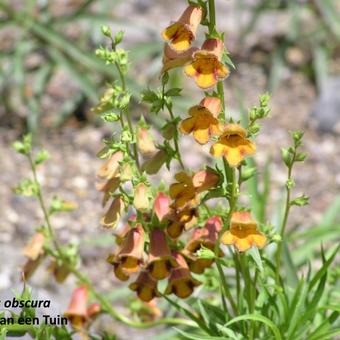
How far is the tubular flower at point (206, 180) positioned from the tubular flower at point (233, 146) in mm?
100

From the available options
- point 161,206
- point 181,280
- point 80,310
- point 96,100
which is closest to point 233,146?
point 161,206

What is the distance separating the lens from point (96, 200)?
366 cm

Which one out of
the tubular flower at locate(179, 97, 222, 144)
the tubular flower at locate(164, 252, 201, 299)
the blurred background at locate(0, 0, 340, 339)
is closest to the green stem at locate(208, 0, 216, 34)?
the tubular flower at locate(179, 97, 222, 144)

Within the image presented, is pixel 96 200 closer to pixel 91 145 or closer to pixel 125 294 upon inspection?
pixel 91 145

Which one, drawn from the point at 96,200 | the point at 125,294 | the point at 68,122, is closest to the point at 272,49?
the point at 68,122

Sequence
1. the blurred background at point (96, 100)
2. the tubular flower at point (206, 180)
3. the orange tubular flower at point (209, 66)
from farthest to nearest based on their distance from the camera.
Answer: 1. the blurred background at point (96, 100)
2. the tubular flower at point (206, 180)
3. the orange tubular flower at point (209, 66)

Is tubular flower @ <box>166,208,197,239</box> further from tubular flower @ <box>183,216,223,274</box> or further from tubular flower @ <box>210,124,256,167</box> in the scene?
tubular flower @ <box>210,124,256,167</box>

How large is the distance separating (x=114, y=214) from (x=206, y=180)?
21 cm

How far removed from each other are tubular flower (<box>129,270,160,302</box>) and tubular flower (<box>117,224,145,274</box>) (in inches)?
3.3

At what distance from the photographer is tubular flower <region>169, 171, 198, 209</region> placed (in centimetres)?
190

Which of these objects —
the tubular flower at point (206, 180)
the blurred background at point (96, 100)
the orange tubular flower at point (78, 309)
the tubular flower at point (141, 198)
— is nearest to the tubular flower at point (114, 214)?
the tubular flower at point (141, 198)

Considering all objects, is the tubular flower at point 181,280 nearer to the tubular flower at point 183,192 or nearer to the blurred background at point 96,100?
the tubular flower at point 183,192

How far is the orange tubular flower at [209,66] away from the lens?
1726 millimetres

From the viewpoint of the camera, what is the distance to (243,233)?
1.83m
